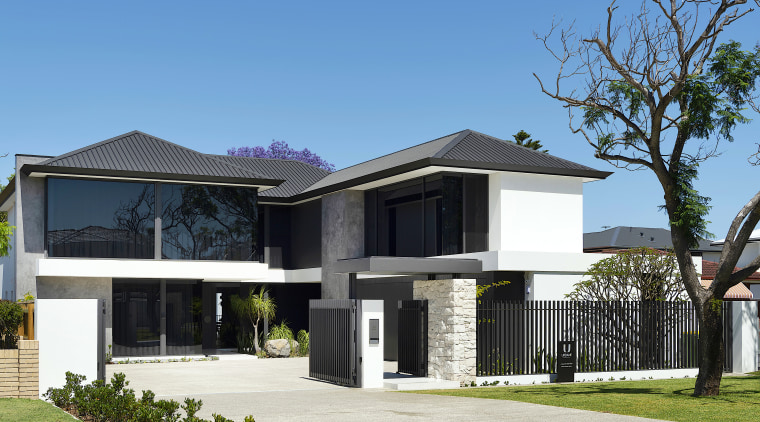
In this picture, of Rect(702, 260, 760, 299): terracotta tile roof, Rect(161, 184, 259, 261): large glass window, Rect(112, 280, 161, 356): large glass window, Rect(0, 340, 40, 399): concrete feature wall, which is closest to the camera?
Rect(0, 340, 40, 399): concrete feature wall

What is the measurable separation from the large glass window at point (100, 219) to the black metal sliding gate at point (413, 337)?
11.4 m

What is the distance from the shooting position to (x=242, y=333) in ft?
107

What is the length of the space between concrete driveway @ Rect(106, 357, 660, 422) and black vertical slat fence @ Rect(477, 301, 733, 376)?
350cm

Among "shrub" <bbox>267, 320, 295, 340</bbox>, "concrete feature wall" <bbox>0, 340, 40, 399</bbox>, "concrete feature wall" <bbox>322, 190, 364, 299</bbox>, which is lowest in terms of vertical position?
"shrub" <bbox>267, 320, 295, 340</bbox>

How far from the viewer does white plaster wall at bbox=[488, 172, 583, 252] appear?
2527cm

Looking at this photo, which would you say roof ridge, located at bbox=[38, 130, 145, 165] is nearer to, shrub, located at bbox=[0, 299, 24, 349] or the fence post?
shrub, located at bbox=[0, 299, 24, 349]

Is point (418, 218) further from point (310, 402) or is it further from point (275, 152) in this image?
point (275, 152)

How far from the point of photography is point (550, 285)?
939 inches

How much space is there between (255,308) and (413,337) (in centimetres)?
1236

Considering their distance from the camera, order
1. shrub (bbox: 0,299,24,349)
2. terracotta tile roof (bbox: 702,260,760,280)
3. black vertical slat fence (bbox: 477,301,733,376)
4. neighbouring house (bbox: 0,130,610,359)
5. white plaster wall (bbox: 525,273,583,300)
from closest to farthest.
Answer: shrub (bbox: 0,299,24,349) < black vertical slat fence (bbox: 477,301,733,376) < white plaster wall (bbox: 525,273,583,300) < neighbouring house (bbox: 0,130,610,359) < terracotta tile roof (bbox: 702,260,760,280)

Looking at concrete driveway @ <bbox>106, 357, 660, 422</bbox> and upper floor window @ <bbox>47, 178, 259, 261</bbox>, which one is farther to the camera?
upper floor window @ <bbox>47, 178, 259, 261</bbox>

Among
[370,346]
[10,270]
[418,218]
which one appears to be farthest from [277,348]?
[370,346]

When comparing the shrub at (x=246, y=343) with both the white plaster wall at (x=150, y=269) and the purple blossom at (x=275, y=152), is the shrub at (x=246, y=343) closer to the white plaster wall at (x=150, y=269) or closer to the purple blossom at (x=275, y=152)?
Answer: the white plaster wall at (x=150, y=269)

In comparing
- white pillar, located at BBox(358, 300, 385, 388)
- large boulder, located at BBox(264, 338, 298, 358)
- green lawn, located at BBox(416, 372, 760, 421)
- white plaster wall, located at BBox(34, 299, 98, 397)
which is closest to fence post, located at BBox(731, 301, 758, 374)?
green lawn, located at BBox(416, 372, 760, 421)
